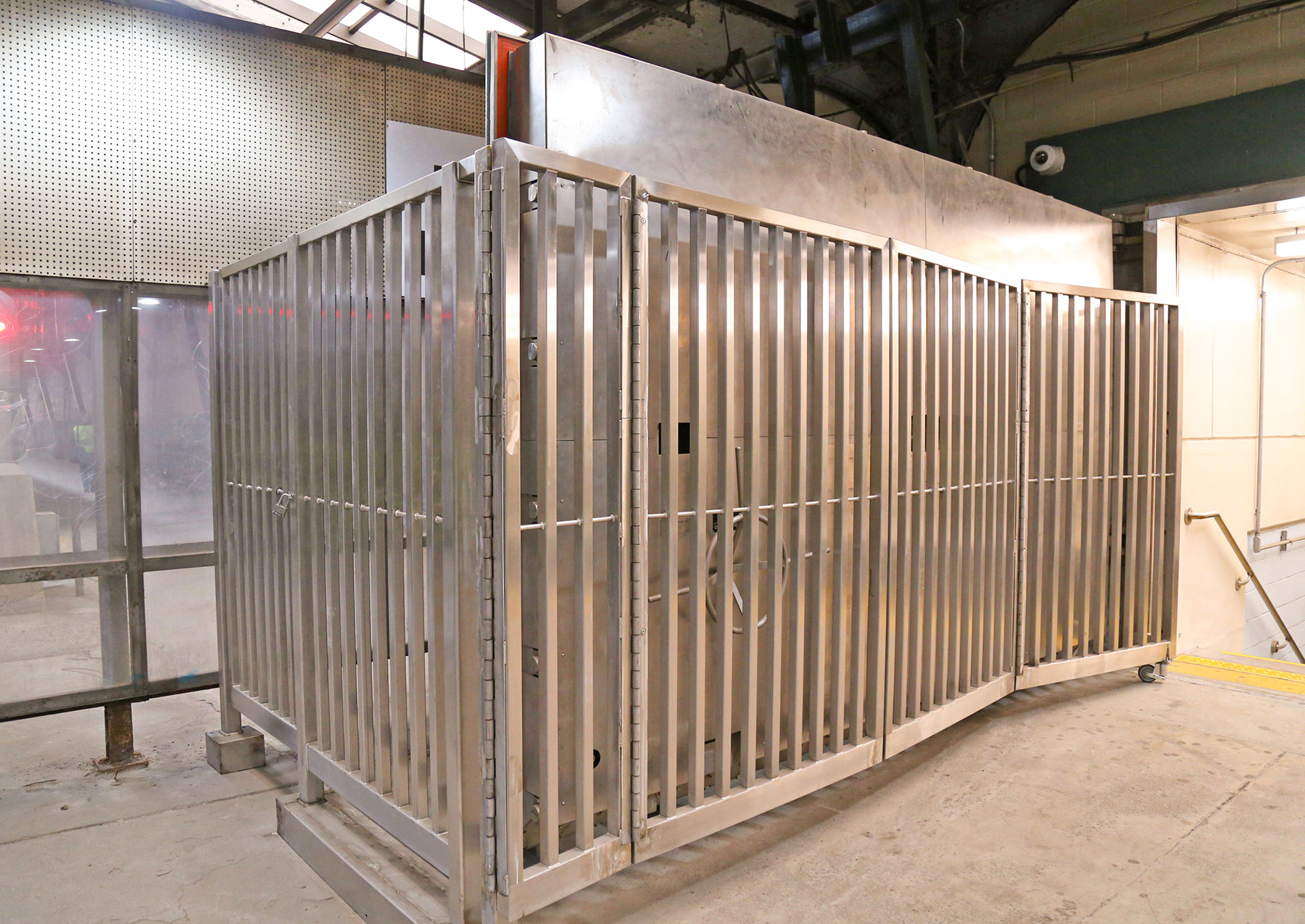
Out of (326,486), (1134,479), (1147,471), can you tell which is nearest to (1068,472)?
(1134,479)

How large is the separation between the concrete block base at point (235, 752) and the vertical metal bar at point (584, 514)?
87.9 inches

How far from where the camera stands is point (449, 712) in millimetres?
2400

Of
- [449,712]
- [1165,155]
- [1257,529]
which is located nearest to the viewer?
[449,712]

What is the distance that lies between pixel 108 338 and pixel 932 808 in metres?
4.49

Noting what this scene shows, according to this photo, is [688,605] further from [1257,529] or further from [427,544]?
[1257,529]

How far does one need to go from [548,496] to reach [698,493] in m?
0.62

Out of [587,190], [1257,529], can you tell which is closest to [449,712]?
[587,190]

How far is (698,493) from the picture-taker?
282 centimetres

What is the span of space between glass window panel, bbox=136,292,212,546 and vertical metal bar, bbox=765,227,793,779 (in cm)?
302

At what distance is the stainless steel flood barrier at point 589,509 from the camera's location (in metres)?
2.35

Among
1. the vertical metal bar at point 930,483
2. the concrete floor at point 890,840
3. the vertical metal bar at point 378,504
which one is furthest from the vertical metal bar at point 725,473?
the vertical metal bar at point 930,483

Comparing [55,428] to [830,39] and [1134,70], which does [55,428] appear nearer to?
[830,39]

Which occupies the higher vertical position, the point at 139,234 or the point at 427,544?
the point at 139,234

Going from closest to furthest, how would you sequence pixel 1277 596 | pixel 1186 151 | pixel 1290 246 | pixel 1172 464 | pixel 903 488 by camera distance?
pixel 903 488 → pixel 1172 464 → pixel 1186 151 → pixel 1290 246 → pixel 1277 596
